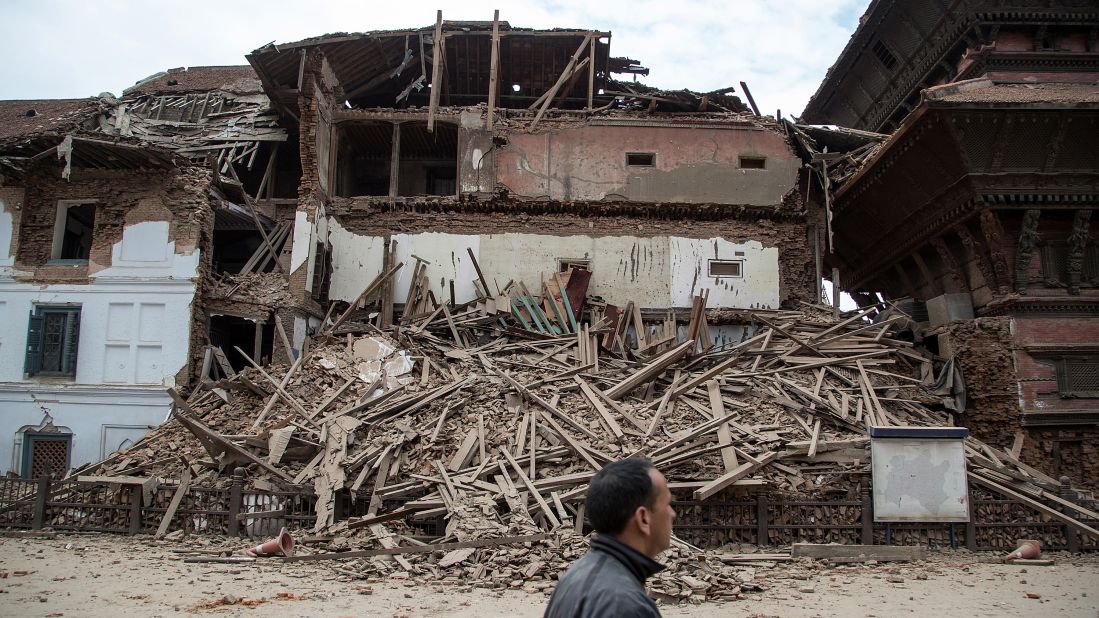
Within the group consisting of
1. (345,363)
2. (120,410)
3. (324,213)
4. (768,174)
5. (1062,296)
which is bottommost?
(120,410)

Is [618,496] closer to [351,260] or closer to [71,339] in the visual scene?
[71,339]

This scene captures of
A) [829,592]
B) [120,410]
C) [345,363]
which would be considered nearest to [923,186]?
[829,592]

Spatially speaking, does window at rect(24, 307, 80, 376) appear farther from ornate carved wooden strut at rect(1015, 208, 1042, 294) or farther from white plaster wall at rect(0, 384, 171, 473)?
ornate carved wooden strut at rect(1015, 208, 1042, 294)

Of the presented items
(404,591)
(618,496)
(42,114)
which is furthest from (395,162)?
(618,496)

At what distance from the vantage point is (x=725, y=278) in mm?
20234

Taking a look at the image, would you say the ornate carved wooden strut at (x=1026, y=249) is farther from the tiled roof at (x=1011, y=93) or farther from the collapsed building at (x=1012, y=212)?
the tiled roof at (x=1011, y=93)

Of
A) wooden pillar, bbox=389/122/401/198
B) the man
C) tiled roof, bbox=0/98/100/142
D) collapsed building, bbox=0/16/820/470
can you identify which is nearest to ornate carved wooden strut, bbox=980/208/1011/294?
collapsed building, bbox=0/16/820/470

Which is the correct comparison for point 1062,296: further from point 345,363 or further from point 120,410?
point 120,410

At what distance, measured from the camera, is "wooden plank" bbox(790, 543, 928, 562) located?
1041cm

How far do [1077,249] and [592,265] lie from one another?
1123 cm

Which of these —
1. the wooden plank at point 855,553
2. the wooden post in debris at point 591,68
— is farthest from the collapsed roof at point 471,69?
the wooden plank at point 855,553

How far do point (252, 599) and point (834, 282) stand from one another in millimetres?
16041

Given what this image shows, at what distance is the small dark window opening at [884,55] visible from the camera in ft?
74.9

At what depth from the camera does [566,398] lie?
45.0 ft
